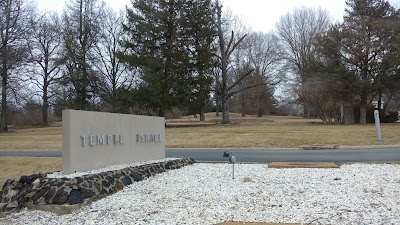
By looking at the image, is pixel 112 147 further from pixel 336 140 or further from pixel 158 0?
pixel 158 0

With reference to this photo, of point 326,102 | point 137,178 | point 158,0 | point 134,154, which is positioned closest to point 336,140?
point 134,154

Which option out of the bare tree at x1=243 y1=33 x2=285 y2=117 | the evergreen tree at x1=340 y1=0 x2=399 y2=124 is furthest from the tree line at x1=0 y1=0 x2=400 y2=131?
the bare tree at x1=243 y1=33 x2=285 y2=117

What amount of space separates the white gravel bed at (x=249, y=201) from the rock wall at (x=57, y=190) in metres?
0.21

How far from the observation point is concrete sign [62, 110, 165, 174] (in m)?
8.70

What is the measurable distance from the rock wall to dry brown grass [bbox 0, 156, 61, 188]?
9.87ft

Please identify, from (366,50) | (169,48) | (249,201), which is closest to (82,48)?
(169,48)

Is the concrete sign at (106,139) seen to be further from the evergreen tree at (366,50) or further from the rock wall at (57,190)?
the evergreen tree at (366,50)

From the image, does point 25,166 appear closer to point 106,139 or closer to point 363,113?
point 106,139

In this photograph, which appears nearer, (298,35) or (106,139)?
(106,139)

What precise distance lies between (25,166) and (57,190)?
6633mm

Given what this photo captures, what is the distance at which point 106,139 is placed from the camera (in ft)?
33.6

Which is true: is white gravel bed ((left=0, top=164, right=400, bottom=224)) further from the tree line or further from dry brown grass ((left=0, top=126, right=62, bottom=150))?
the tree line

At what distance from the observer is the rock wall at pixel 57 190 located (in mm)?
7031

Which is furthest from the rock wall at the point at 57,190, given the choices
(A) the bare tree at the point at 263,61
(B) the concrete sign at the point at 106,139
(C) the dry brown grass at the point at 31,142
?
(A) the bare tree at the point at 263,61
